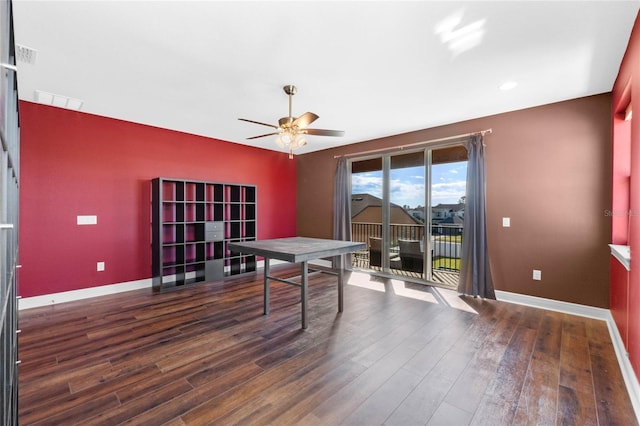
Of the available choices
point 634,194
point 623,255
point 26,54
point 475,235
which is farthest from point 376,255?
point 26,54

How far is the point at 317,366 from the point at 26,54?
3605mm

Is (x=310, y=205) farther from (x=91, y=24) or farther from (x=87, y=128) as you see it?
(x=91, y=24)

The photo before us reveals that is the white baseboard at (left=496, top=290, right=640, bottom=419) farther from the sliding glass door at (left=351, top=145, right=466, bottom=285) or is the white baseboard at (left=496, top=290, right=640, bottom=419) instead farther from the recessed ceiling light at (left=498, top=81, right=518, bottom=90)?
the recessed ceiling light at (left=498, top=81, right=518, bottom=90)

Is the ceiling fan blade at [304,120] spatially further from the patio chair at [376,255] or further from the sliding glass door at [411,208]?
the patio chair at [376,255]

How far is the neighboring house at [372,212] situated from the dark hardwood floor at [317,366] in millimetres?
1817

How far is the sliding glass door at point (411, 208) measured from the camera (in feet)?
14.7

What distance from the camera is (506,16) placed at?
198 cm

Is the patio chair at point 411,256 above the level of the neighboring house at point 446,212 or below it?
below

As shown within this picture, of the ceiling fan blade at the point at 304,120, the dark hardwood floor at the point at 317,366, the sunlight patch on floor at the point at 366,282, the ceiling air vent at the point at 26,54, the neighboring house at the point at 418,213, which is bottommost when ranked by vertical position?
the dark hardwood floor at the point at 317,366

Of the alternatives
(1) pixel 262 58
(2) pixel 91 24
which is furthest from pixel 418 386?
(2) pixel 91 24

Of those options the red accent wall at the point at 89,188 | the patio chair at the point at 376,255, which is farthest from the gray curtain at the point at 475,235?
the red accent wall at the point at 89,188

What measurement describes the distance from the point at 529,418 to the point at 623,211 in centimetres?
252

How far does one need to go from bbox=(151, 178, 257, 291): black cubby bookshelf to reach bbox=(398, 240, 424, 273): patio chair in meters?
2.80

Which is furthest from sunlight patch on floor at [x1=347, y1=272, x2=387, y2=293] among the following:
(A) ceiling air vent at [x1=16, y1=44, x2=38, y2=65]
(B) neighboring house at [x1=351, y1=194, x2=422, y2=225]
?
(A) ceiling air vent at [x1=16, y1=44, x2=38, y2=65]
